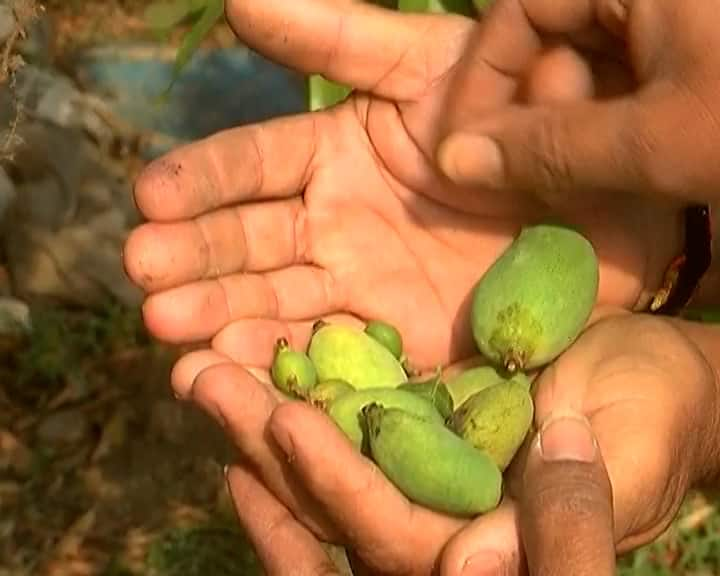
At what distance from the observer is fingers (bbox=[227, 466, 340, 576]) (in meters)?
1.09

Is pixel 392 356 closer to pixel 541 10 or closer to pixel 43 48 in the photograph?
pixel 541 10

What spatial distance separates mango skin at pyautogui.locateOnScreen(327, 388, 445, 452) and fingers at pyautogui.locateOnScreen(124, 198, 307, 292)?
0.16 metres

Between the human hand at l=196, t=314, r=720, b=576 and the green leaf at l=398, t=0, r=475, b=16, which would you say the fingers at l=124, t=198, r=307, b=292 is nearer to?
the human hand at l=196, t=314, r=720, b=576

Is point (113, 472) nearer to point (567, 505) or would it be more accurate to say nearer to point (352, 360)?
point (352, 360)

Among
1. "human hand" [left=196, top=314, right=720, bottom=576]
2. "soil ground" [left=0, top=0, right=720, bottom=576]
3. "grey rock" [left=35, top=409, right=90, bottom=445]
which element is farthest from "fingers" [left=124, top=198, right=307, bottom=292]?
"grey rock" [left=35, top=409, right=90, bottom=445]

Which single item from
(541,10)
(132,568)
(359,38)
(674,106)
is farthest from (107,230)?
(674,106)

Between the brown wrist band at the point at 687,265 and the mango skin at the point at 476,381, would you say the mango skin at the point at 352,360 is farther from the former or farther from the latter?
the brown wrist band at the point at 687,265

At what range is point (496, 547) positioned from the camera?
950 millimetres

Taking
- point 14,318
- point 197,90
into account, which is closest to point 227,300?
point 14,318

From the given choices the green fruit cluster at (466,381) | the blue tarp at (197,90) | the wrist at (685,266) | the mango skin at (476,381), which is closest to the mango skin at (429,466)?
the green fruit cluster at (466,381)

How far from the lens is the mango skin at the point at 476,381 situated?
3.72 feet

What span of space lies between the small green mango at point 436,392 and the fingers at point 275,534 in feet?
0.43

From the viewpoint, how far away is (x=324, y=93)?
1376mm

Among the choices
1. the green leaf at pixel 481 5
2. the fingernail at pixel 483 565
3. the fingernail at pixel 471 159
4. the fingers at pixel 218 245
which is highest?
the green leaf at pixel 481 5
